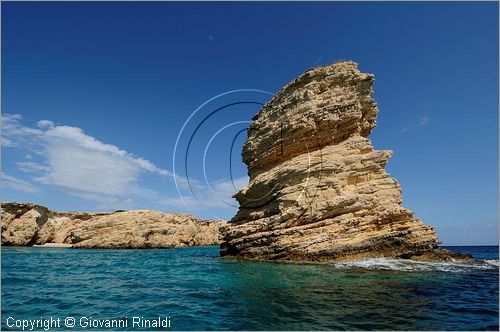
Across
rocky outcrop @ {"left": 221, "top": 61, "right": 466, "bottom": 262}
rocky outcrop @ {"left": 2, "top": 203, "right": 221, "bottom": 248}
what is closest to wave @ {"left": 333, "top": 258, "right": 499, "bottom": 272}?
rocky outcrop @ {"left": 221, "top": 61, "right": 466, "bottom": 262}

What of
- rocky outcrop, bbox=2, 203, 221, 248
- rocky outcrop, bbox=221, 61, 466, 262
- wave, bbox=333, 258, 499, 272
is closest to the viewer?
wave, bbox=333, 258, 499, 272

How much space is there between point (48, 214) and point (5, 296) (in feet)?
217

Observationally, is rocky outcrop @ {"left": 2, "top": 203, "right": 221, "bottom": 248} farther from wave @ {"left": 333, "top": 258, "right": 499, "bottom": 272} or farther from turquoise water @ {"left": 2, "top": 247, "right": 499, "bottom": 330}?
wave @ {"left": 333, "top": 258, "right": 499, "bottom": 272}

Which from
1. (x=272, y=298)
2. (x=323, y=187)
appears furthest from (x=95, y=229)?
(x=272, y=298)

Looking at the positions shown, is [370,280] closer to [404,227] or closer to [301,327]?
[301,327]

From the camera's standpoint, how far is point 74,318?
980cm

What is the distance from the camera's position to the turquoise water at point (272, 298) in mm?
9602

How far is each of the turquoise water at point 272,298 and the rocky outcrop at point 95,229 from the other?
42.5 metres

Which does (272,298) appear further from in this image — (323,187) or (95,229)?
(95,229)

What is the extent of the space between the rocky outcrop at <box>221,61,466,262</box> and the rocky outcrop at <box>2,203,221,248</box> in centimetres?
3572

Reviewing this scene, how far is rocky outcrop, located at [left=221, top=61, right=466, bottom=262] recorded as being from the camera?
24641mm

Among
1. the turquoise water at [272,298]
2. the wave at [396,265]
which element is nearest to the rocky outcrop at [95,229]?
the turquoise water at [272,298]

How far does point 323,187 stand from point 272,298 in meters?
16.6

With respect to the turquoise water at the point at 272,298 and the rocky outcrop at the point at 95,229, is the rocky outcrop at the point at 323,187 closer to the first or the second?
the turquoise water at the point at 272,298
